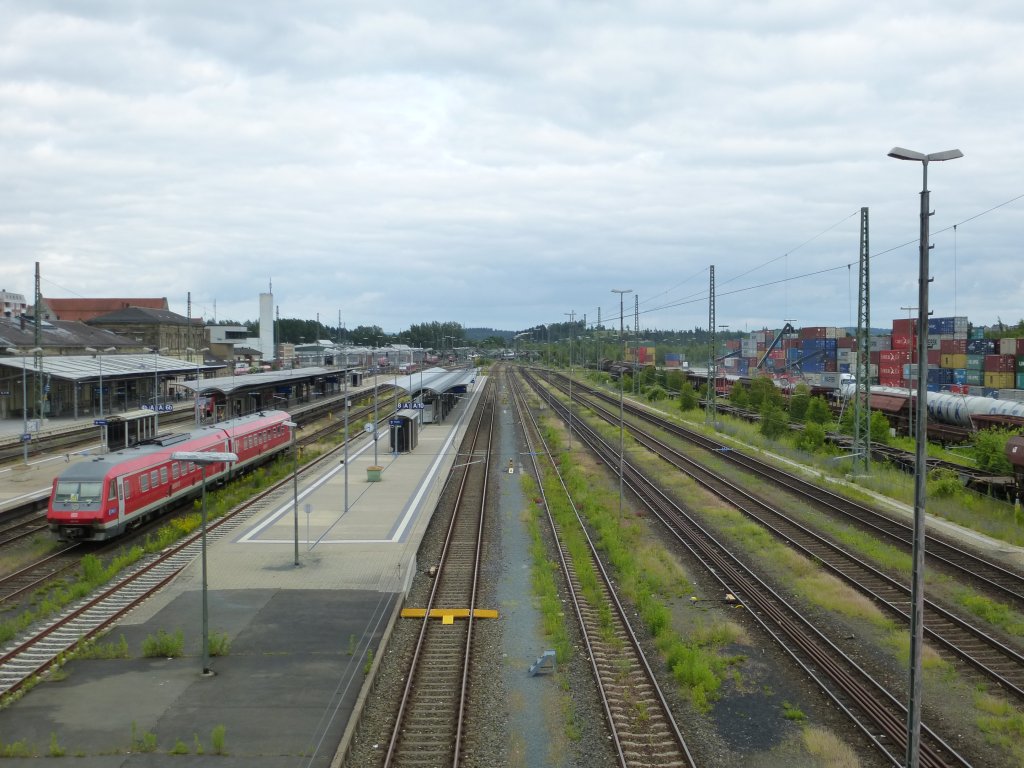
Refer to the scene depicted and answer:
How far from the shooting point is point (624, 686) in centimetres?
1398

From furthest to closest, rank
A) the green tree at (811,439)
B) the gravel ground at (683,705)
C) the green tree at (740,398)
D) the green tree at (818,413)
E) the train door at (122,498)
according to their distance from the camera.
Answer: the green tree at (740,398), the green tree at (818,413), the green tree at (811,439), the train door at (122,498), the gravel ground at (683,705)

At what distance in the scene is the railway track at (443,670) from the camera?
11719mm

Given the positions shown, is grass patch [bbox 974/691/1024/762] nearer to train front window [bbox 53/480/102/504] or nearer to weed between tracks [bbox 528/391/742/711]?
weed between tracks [bbox 528/391/742/711]

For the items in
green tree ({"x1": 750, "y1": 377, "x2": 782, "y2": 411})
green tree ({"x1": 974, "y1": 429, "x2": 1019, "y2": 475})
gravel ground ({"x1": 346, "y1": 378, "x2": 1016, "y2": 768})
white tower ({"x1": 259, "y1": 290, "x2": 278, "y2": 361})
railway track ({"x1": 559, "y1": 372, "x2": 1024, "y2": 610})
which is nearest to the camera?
gravel ground ({"x1": 346, "y1": 378, "x2": 1016, "y2": 768})

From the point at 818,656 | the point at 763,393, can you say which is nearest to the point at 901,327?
the point at 763,393

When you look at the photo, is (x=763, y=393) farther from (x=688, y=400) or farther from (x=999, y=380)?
(x=999, y=380)

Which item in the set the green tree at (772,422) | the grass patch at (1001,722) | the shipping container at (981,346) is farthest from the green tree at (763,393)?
the grass patch at (1001,722)

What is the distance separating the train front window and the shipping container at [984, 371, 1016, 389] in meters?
69.9

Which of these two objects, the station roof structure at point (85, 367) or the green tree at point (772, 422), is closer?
the station roof structure at point (85, 367)

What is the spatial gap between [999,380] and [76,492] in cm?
7098

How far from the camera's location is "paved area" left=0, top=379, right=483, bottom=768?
11508mm

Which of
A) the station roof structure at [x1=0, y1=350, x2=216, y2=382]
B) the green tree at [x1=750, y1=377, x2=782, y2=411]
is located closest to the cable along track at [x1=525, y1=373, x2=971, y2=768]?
the green tree at [x1=750, y1=377, x2=782, y2=411]

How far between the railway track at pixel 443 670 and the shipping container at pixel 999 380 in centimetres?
5993

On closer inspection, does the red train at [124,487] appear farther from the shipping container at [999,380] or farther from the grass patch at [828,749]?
the shipping container at [999,380]
